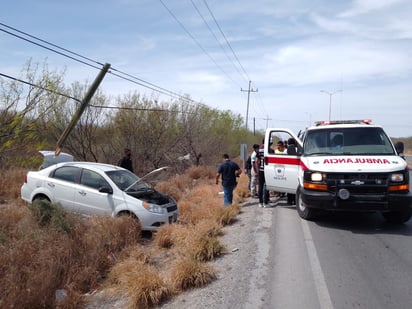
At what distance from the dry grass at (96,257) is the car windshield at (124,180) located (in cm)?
128

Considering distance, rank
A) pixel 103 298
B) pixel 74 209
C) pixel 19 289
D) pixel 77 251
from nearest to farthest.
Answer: pixel 19 289, pixel 103 298, pixel 77 251, pixel 74 209

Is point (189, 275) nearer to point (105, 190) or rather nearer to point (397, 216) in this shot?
point (105, 190)

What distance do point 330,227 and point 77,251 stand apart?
4809 mm

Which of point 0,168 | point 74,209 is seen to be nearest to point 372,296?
point 74,209

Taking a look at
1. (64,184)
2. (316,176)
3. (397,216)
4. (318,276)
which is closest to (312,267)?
(318,276)

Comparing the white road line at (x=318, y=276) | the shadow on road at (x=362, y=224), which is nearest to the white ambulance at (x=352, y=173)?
the shadow on road at (x=362, y=224)

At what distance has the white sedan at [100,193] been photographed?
8719 mm

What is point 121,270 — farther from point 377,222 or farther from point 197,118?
point 197,118

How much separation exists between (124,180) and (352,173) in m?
5.34

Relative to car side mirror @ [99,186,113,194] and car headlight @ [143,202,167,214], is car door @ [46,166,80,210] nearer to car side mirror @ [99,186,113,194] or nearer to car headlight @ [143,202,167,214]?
car side mirror @ [99,186,113,194]

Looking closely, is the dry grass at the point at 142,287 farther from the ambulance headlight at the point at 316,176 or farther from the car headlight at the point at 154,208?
the ambulance headlight at the point at 316,176

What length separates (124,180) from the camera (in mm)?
9617

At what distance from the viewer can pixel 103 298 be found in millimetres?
5273

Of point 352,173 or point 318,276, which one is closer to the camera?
point 318,276
